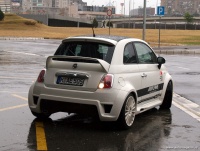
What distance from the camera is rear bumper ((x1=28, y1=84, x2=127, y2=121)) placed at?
22.8ft

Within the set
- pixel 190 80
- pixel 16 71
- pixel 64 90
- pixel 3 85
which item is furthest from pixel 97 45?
pixel 16 71

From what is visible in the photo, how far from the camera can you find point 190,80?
48.7ft

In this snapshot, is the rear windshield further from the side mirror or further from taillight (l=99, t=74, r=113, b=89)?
the side mirror

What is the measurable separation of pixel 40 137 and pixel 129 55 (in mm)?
2275

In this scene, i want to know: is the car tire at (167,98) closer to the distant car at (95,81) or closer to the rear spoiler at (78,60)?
the distant car at (95,81)

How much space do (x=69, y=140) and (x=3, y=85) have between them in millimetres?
6133

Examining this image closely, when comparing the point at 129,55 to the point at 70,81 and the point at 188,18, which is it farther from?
the point at 188,18

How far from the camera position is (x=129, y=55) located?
25.6 ft

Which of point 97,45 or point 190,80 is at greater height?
point 97,45

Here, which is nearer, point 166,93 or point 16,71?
point 166,93

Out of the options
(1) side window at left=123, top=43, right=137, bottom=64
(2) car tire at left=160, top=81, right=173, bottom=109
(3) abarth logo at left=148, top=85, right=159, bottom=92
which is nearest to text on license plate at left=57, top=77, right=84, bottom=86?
(1) side window at left=123, top=43, right=137, bottom=64

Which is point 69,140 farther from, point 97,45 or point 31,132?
point 97,45

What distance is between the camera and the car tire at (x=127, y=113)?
7.12m

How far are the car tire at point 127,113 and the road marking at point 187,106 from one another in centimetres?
166
